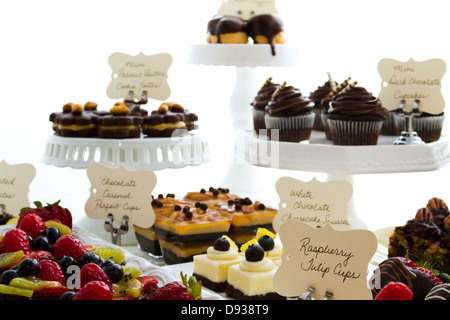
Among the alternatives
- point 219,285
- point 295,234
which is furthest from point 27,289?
point 295,234

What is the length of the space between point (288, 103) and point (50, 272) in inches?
52.2

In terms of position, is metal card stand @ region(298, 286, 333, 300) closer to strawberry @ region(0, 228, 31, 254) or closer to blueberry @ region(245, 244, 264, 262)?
blueberry @ region(245, 244, 264, 262)

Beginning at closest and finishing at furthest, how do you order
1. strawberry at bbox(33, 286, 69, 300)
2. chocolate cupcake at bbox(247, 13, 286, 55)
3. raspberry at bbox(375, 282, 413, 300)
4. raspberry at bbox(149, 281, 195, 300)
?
raspberry at bbox(375, 282, 413, 300) → raspberry at bbox(149, 281, 195, 300) → strawberry at bbox(33, 286, 69, 300) → chocolate cupcake at bbox(247, 13, 286, 55)

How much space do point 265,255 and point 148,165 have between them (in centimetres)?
74

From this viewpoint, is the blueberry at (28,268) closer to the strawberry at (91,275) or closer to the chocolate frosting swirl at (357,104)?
the strawberry at (91,275)

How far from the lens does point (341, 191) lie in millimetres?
1935

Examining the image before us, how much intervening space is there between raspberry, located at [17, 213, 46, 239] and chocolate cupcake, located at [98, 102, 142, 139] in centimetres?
56

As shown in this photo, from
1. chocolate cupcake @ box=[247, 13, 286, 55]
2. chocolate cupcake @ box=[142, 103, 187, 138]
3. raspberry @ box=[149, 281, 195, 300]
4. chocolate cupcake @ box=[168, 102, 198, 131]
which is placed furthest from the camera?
chocolate cupcake @ box=[247, 13, 286, 55]

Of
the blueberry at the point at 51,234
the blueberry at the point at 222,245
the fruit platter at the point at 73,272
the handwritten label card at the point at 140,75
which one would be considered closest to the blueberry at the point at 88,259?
the fruit platter at the point at 73,272

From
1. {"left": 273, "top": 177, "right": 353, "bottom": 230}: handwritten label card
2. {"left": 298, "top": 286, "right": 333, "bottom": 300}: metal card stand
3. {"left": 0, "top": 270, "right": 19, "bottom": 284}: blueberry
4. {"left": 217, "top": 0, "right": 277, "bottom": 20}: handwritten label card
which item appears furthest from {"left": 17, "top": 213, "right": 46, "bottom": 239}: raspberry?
{"left": 217, "top": 0, "right": 277, "bottom": 20}: handwritten label card

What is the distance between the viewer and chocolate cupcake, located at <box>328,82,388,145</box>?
96.0 inches

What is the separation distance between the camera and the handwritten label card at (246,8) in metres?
3.41

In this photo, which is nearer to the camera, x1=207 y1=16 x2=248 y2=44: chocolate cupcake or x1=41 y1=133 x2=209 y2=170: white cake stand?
x1=41 y1=133 x2=209 y2=170: white cake stand

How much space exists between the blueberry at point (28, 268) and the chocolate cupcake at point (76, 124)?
3.46 feet
